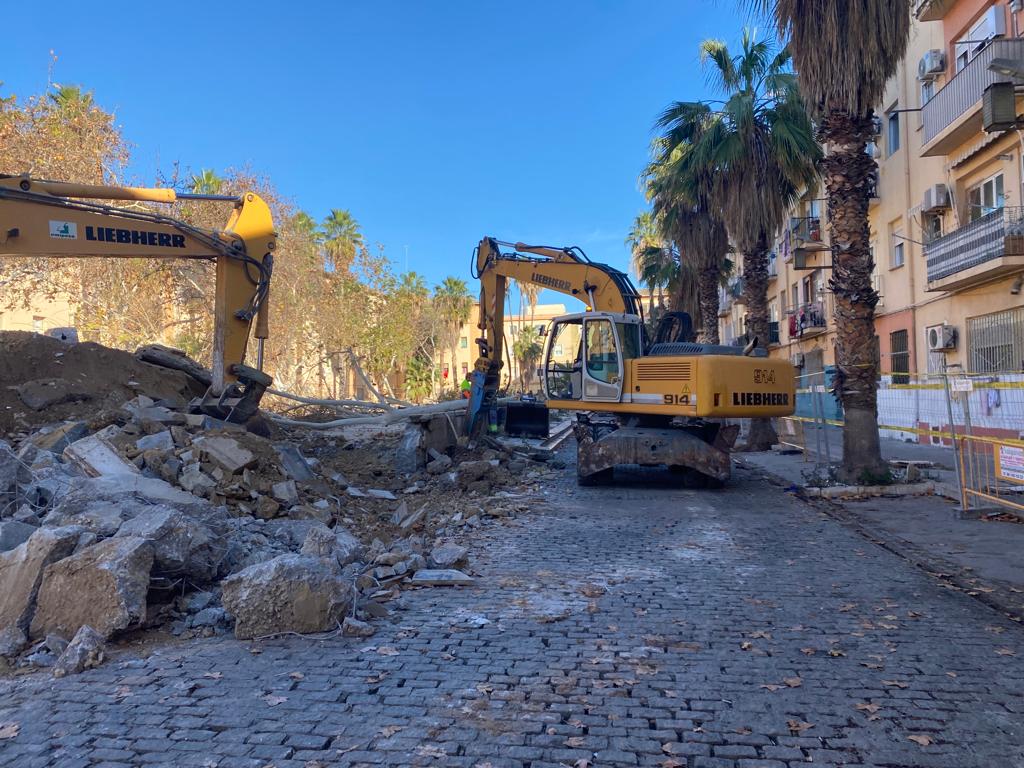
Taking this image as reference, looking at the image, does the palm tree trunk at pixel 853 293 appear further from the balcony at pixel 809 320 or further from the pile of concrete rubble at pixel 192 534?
the balcony at pixel 809 320

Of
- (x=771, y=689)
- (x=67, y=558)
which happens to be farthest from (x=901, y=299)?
(x=67, y=558)

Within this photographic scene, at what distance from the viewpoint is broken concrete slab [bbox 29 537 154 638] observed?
14.8 ft

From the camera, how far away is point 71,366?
11.3 metres

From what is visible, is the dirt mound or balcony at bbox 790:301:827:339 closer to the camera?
the dirt mound

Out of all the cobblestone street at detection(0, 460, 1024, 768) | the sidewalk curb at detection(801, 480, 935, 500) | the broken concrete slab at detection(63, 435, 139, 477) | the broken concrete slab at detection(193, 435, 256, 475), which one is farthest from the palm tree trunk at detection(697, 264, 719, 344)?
Answer: the broken concrete slab at detection(63, 435, 139, 477)

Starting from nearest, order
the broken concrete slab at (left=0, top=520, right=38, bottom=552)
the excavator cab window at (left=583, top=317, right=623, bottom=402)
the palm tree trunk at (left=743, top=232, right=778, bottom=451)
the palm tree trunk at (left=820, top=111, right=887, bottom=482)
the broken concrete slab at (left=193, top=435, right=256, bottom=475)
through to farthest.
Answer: the broken concrete slab at (left=0, top=520, right=38, bottom=552)
the broken concrete slab at (left=193, top=435, right=256, bottom=475)
the palm tree trunk at (left=820, top=111, right=887, bottom=482)
the excavator cab window at (left=583, top=317, right=623, bottom=402)
the palm tree trunk at (left=743, top=232, right=778, bottom=451)

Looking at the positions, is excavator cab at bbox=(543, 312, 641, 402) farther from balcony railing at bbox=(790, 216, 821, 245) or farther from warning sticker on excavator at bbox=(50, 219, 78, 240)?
balcony railing at bbox=(790, 216, 821, 245)

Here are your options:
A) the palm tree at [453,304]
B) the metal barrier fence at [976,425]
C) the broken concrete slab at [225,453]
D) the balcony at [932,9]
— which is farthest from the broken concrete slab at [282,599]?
the palm tree at [453,304]

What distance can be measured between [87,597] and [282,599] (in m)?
1.14

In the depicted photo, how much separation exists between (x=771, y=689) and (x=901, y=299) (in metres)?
21.5

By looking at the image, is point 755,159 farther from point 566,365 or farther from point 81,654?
point 81,654

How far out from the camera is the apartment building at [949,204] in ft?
53.5

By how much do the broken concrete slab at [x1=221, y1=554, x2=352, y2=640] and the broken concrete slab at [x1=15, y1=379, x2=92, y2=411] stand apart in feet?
23.2

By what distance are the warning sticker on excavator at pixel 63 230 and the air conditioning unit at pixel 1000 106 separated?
10964mm
